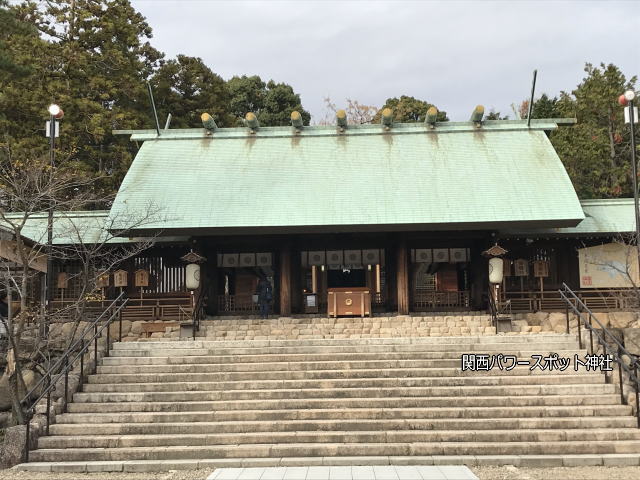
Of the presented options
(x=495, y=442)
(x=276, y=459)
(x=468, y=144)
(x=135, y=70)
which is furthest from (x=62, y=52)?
(x=495, y=442)

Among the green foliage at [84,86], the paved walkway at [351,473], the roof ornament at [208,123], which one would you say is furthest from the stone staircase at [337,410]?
the green foliage at [84,86]

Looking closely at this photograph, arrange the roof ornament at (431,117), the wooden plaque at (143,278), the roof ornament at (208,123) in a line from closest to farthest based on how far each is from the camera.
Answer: the wooden plaque at (143,278), the roof ornament at (431,117), the roof ornament at (208,123)

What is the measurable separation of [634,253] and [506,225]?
15.7 feet

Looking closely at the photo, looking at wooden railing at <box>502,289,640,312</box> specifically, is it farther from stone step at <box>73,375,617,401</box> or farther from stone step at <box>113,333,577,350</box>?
stone step at <box>73,375,617,401</box>

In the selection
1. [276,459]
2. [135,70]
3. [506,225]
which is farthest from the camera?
[135,70]

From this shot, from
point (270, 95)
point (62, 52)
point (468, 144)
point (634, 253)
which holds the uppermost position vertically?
point (270, 95)

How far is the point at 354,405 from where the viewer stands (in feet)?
32.2

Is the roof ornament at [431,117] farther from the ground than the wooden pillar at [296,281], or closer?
farther from the ground

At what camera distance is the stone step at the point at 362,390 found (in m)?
10.1

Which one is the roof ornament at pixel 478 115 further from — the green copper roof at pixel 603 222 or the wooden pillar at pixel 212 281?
the wooden pillar at pixel 212 281

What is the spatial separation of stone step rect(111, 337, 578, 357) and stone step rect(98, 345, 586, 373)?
140 mm

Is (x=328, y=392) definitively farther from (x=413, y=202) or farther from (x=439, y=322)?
(x=413, y=202)

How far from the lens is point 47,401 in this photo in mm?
9594

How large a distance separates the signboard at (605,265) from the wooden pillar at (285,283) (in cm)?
903
